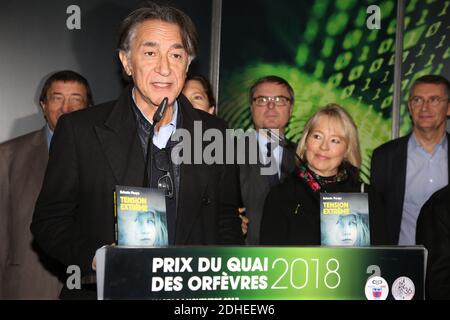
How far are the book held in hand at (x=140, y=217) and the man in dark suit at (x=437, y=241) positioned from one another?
1.23m

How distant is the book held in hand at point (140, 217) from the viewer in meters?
1.71

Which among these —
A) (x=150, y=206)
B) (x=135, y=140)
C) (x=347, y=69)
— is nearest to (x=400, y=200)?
(x=347, y=69)

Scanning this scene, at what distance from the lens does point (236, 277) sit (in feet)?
5.46

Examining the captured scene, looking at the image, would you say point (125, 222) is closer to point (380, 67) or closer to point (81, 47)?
point (81, 47)

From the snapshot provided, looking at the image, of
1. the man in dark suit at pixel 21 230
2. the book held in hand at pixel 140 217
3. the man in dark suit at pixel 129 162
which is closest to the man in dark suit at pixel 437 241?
the man in dark suit at pixel 129 162

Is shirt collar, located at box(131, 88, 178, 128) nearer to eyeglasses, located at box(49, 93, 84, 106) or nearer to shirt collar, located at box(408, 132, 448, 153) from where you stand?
eyeglasses, located at box(49, 93, 84, 106)

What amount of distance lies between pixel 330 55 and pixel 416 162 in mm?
1107

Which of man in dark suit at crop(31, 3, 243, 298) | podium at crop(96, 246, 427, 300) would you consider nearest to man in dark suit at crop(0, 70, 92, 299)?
man in dark suit at crop(31, 3, 243, 298)

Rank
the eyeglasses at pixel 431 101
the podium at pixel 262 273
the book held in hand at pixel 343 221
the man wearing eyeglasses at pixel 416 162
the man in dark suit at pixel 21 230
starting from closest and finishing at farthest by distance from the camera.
→ the podium at pixel 262 273
the book held in hand at pixel 343 221
the man in dark suit at pixel 21 230
the man wearing eyeglasses at pixel 416 162
the eyeglasses at pixel 431 101

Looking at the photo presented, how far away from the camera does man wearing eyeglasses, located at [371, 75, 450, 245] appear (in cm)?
430

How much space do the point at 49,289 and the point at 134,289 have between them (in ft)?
7.84

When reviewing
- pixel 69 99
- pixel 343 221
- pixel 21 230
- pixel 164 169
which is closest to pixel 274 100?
pixel 69 99

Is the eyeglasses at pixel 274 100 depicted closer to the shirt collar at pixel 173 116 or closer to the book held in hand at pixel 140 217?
the shirt collar at pixel 173 116

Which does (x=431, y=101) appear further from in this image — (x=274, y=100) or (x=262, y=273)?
(x=262, y=273)
